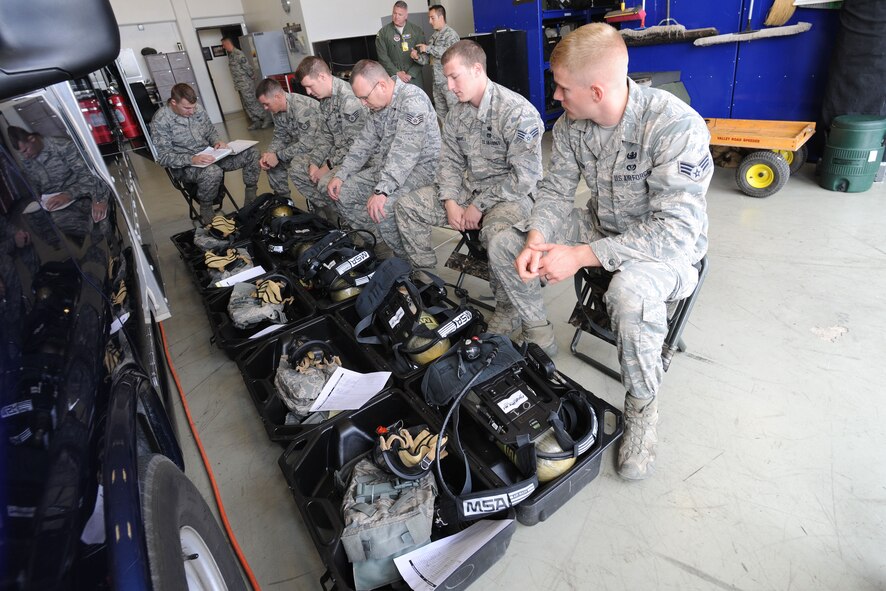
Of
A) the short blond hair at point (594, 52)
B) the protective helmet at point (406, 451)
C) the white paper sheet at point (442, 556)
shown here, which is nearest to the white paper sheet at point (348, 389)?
the protective helmet at point (406, 451)

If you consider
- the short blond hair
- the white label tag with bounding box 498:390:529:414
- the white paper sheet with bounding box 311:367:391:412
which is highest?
the short blond hair

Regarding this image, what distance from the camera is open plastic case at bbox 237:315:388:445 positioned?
1814 mm

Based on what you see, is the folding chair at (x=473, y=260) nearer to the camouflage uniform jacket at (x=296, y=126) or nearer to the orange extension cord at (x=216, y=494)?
the orange extension cord at (x=216, y=494)

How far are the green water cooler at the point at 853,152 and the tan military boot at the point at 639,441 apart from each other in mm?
2760

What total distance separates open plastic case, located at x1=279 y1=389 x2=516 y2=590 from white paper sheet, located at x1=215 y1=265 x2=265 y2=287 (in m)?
1.35

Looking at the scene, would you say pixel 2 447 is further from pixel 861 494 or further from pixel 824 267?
pixel 824 267

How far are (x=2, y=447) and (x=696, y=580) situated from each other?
1.41 m

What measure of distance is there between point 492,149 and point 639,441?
4.59 ft

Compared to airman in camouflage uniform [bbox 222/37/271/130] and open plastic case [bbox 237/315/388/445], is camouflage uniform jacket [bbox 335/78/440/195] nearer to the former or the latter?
open plastic case [bbox 237/315/388/445]

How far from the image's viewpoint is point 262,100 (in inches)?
145

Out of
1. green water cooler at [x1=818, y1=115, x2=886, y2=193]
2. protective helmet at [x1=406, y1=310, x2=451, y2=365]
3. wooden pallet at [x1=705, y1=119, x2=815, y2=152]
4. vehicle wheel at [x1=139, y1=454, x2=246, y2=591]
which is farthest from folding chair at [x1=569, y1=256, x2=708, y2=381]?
green water cooler at [x1=818, y1=115, x2=886, y2=193]

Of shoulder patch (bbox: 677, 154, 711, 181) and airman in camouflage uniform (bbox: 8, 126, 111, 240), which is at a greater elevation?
airman in camouflage uniform (bbox: 8, 126, 111, 240)

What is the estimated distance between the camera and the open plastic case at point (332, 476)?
1.19 metres

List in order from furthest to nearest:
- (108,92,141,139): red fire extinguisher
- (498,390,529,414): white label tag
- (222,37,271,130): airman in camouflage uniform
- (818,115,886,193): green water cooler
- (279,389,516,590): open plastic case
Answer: (222,37,271,130): airman in camouflage uniform
(108,92,141,139): red fire extinguisher
(818,115,886,193): green water cooler
(498,390,529,414): white label tag
(279,389,516,590): open plastic case
